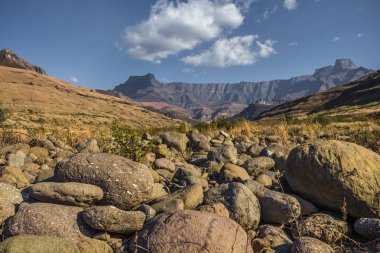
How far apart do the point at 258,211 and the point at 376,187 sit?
6.43 ft

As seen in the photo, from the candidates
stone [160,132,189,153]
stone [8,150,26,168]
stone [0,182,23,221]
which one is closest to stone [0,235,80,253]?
stone [0,182,23,221]

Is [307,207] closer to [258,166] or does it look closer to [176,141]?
[258,166]

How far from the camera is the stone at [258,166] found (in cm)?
803

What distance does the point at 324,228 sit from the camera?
507 centimetres

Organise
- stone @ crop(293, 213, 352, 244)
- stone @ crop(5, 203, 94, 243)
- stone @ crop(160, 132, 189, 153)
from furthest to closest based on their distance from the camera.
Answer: stone @ crop(160, 132, 189, 153)
stone @ crop(293, 213, 352, 244)
stone @ crop(5, 203, 94, 243)

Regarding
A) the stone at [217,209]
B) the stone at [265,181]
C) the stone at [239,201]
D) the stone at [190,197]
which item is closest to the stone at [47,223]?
the stone at [190,197]

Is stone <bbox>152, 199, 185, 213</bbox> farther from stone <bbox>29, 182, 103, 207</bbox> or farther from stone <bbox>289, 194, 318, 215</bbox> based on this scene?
stone <bbox>289, 194, 318, 215</bbox>

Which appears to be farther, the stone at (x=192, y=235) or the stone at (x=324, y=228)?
the stone at (x=324, y=228)

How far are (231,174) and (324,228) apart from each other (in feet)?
8.15

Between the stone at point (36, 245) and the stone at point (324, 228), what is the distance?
3255 millimetres

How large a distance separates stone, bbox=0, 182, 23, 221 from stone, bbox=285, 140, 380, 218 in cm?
478

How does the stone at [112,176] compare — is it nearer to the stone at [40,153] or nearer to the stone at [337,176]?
the stone at [337,176]

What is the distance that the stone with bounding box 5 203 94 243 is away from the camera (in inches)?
182

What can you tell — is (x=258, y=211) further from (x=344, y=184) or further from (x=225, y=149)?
(x=225, y=149)
